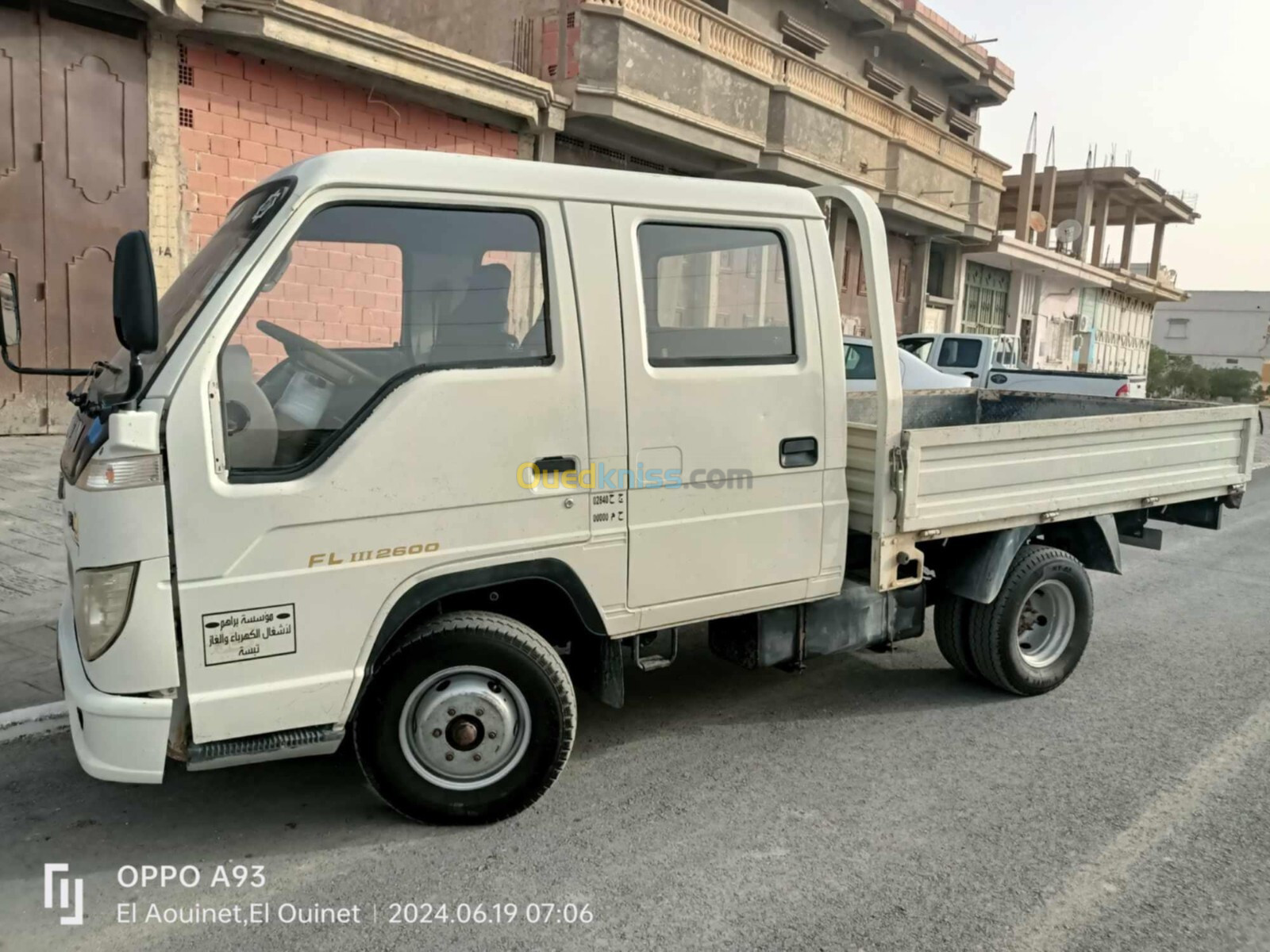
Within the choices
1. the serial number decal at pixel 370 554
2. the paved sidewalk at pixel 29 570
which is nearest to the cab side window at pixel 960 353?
the paved sidewalk at pixel 29 570

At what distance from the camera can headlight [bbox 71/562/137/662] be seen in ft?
9.21

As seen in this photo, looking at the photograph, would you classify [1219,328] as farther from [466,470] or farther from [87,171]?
[466,470]

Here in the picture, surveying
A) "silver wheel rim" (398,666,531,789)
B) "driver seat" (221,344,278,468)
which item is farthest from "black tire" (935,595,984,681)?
"driver seat" (221,344,278,468)

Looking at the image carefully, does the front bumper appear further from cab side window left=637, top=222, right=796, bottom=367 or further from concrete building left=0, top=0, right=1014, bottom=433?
cab side window left=637, top=222, right=796, bottom=367

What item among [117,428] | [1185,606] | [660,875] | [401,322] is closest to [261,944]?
[660,875]

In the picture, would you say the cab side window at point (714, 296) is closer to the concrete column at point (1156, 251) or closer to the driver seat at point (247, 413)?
the driver seat at point (247, 413)

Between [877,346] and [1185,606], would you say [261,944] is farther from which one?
[1185,606]

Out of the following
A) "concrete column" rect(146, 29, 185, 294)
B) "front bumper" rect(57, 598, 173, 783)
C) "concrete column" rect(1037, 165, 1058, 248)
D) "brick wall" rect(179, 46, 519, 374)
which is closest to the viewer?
"front bumper" rect(57, 598, 173, 783)

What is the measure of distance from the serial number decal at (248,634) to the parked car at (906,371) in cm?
436

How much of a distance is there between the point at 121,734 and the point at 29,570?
401 cm

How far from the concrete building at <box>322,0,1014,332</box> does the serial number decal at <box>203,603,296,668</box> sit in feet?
22.0

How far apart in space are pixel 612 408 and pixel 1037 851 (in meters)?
2.17

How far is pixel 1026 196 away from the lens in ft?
93.1

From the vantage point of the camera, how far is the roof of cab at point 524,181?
10.2 ft
